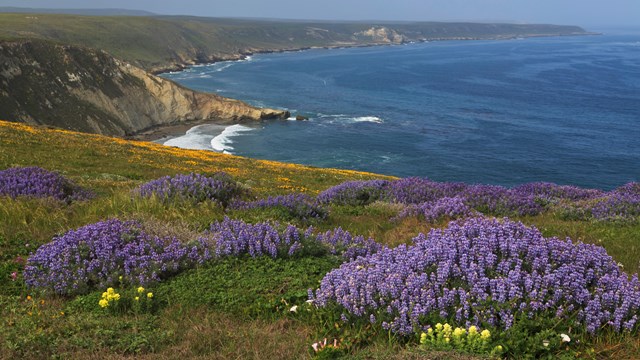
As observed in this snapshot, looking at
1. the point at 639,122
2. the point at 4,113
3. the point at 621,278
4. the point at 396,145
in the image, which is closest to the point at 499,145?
the point at 396,145

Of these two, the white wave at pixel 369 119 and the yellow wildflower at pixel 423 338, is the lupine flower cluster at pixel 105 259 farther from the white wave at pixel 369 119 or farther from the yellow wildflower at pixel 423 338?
the white wave at pixel 369 119

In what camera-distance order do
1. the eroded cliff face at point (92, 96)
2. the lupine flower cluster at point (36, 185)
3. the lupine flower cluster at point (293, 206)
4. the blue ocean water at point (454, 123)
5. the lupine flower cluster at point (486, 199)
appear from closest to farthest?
the lupine flower cluster at point (293, 206) < the lupine flower cluster at point (36, 185) < the lupine flower cluster at point (486, 199) < the blue ocean water at point (454, 123) < the eroded cliff face at point (92, 96)

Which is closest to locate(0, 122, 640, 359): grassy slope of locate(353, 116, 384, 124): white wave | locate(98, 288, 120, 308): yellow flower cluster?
locate(98, 288, 120, 308): yellow flower cluster

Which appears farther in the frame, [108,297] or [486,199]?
[486,199]

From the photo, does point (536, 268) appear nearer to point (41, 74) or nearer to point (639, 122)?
point (41, 74)

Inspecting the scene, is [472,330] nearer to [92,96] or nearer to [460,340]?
[460,340]

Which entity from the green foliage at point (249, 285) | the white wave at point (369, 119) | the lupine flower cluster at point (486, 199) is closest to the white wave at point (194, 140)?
the white wave at point (369, 119)

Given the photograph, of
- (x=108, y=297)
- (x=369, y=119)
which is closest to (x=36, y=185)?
(x=108, y=297)
